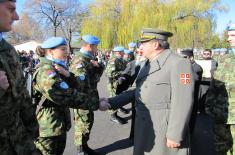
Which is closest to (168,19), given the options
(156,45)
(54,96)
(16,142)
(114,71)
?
(114,71)

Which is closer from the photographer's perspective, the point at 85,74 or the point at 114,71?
the point at 85,74

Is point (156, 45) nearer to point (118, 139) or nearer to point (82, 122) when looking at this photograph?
point (82, 122)

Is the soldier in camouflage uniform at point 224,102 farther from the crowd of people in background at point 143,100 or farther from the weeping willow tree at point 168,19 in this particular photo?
the weeping willow tree at point 168,19

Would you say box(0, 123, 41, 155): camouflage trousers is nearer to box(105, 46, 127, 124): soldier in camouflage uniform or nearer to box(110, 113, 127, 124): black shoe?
box(110, 113, 127, 124): black shoe

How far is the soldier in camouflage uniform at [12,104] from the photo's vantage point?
2357 millimetres

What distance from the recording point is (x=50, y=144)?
411 cm

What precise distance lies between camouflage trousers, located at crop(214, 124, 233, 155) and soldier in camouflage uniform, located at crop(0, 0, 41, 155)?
2157 mm

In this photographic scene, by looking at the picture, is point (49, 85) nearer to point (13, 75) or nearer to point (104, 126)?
point (13, 75)

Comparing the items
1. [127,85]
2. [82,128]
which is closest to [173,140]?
[127,85]

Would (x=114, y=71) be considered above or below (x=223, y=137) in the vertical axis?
below

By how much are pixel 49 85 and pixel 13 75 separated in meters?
1.14

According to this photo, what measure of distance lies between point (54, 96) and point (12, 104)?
121cm

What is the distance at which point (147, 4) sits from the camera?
33.0m

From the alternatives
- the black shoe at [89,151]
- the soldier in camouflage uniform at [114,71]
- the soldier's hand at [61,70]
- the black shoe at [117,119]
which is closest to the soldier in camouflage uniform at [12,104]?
the soldier's hand at [61,70]
